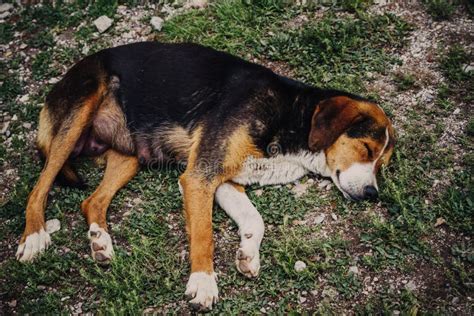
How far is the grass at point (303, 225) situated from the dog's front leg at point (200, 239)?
0.53 feet

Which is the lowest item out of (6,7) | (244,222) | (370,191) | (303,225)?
(303,225)

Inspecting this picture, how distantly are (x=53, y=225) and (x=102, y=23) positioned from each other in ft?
10.5

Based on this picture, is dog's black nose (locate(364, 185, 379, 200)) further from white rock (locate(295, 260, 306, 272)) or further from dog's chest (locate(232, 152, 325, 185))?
white rock (locate(295, 260, 306, 272))

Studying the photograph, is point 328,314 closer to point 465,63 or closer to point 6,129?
point 465,63

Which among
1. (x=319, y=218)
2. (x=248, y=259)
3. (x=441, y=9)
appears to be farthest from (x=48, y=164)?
(x=441, y=9)

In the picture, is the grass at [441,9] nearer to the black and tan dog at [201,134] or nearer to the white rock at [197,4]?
the black and tan dog at [201,134]

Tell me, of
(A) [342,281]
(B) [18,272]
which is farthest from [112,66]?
(A) [342,281]

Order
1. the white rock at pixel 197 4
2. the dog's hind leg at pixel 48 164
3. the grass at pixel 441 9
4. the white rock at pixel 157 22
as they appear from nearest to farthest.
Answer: the dog's hind leg at pixel 48 164
the grass at pixel 441 9
the white rock at pixel 157 22
the white rock at pixel 197 4

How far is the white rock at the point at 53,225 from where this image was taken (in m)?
5.24

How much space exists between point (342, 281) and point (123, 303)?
1.81m

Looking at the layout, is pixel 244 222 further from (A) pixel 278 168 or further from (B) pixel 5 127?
(B) pixel 5 127

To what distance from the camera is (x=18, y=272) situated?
15.7 feet

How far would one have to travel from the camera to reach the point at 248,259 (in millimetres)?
4645

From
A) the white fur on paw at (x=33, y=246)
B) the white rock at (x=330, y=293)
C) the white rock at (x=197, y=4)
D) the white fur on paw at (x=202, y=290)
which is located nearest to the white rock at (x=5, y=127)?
the white fur on paw at (x=33, y=246)
